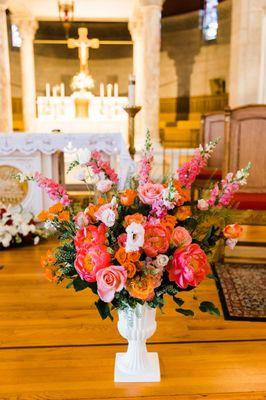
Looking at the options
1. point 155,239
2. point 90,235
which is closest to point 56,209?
point 90,235

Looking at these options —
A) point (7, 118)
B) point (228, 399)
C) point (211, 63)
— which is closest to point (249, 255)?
point (228, 399)

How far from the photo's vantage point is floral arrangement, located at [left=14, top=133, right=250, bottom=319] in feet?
4.73

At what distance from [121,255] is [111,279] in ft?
0.28

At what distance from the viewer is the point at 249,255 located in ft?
12.9

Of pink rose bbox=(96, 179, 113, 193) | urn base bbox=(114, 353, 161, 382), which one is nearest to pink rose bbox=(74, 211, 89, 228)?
pink rose bbox=(96, 179, 113, 193)

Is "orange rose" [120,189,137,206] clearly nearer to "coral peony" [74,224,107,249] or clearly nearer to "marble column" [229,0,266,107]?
"coral peony" [74,224,107,249]

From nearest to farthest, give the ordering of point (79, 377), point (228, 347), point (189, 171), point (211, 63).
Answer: point (189, 171) → point (79, 377) → point (228, 347) → point (211, 63)

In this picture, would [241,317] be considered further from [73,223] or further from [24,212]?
[24,212]

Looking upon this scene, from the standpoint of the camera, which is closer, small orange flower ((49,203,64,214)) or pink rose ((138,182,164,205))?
pink rose ((138,182,164,205))

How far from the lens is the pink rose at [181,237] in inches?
58.8

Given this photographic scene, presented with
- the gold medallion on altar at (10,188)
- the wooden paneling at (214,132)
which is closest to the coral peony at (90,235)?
the gold medallion on altar at (10,188)

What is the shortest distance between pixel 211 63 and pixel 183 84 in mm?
1002

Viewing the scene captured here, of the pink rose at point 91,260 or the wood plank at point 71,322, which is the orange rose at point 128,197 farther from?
the wood plank at point 71,322

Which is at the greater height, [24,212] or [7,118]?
[7,118]
